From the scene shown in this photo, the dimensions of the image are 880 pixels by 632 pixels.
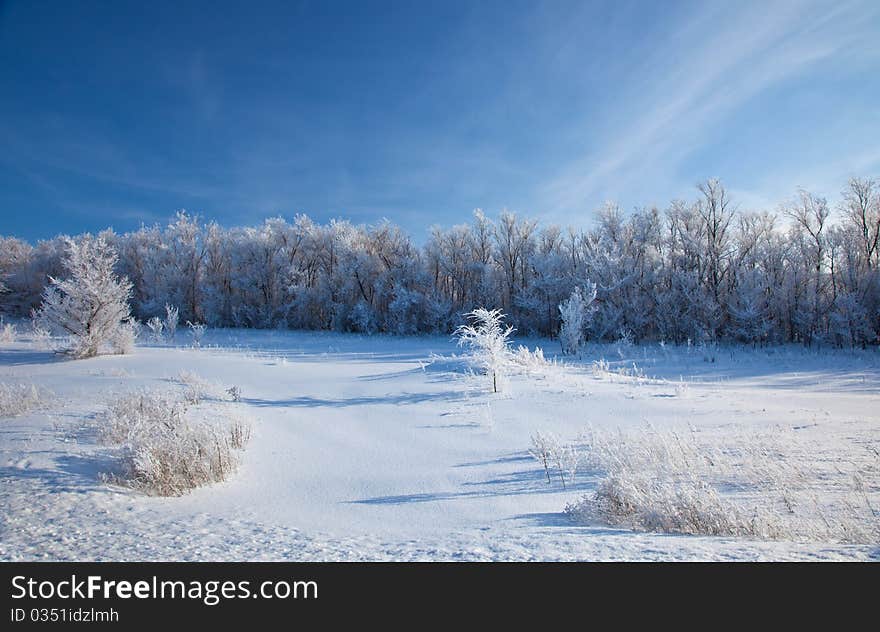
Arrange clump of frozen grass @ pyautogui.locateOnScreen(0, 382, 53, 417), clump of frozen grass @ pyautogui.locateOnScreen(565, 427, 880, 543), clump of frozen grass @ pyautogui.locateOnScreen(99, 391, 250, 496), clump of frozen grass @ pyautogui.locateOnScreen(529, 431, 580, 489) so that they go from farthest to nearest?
clump of frozen grass @ pyautogui.locateOnScreen(0, 382, 53, 417)
clump of frozen grass @ pyautogui.locateOnScreen(529, 431, 580, 489)
clump of frozen grass @ pyautogui.locateOnScreen(99, 391, 250, 496)
clump of frozen grass @ pyautogui.locateOnScreen(565, 427, 880, 543)

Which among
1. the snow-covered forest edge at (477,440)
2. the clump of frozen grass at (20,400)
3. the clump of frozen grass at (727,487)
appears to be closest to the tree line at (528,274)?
the snow-covered forest edge at (477,440)

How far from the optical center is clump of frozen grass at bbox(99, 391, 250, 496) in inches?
179

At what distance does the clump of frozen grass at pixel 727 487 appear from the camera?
11.9ft

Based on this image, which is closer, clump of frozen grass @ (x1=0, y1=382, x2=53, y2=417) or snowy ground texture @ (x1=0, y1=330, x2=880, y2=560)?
snowy ground texture @ (x1=0, y1=330, x2=880, y2=560)

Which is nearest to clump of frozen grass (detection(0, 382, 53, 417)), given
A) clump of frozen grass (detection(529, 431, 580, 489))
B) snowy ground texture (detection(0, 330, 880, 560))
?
snowy ground texture (detection(0, 330, 880, 560))

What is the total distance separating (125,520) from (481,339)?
824cm

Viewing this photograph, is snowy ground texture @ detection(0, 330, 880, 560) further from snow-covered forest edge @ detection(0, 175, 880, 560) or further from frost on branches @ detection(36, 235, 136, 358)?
frost on branches @ detection(36, 235, 136, 358)

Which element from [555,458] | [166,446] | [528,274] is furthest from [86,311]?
[528,274]

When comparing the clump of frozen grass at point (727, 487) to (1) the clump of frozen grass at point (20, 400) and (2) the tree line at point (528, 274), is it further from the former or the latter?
(2) the tree line at point (528, 274)

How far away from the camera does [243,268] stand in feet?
129

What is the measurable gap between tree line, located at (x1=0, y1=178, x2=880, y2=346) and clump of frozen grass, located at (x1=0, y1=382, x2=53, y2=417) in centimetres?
1255
